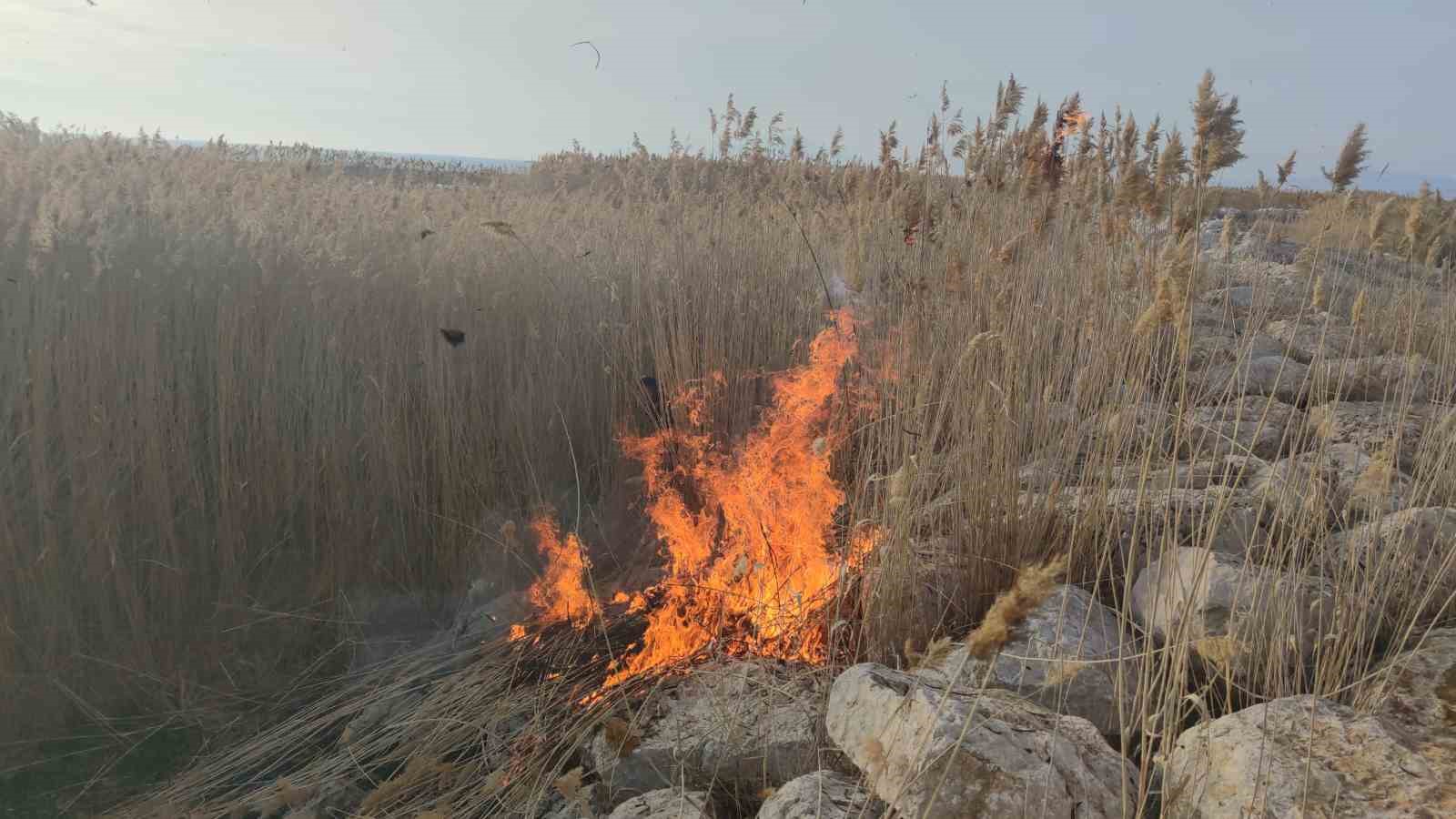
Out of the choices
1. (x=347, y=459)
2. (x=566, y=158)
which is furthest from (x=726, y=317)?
(x=566, y=158)

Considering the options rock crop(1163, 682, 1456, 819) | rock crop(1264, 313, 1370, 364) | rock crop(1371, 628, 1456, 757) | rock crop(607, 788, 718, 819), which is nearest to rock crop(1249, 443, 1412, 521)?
rock crop(1371, 628, 1456, 757)

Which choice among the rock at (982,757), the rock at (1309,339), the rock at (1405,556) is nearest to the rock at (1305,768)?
the rock at (982,757)

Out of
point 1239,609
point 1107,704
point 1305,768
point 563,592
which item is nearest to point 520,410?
point 563,592

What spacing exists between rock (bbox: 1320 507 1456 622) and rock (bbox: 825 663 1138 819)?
0.92 metres

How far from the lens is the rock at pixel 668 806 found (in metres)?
1.63

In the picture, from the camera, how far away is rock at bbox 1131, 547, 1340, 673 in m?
1.70

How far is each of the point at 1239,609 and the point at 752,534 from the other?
4.08 feet

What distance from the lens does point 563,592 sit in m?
2.66

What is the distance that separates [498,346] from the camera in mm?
3578

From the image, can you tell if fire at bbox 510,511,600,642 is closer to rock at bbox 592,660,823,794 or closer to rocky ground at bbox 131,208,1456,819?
rocky ground at bbox 131,208,1456,819

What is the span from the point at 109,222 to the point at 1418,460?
15.4 feet

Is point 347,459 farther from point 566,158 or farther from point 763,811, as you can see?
point 566,158

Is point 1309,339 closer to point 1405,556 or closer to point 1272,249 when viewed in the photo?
point 1405,556

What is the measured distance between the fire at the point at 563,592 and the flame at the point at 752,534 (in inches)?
9.2
